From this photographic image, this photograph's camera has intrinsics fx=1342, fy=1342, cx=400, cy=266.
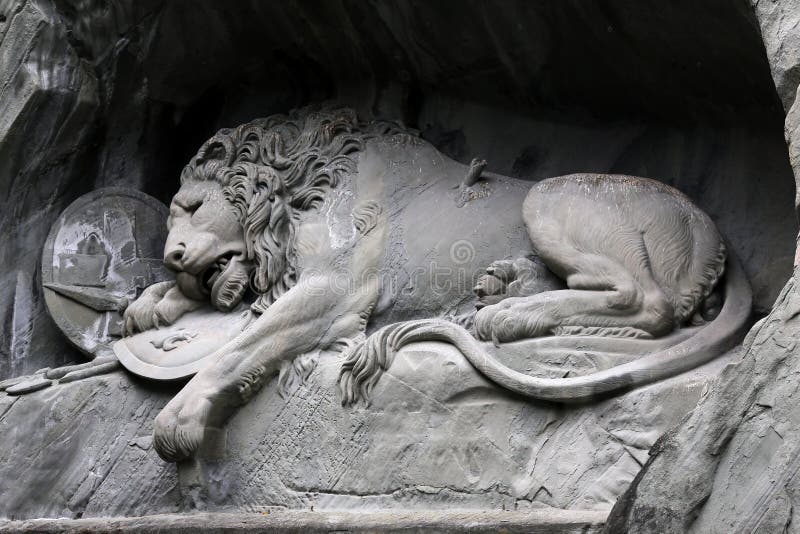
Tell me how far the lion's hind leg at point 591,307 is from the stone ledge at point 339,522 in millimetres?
649

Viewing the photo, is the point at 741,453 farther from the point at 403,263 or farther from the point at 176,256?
the point at 176,256

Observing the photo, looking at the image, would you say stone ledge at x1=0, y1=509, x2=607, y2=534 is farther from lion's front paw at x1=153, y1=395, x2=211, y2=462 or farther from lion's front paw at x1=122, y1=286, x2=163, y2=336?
lion's front paw at x1=122, y1=286, x2=163, y2=336

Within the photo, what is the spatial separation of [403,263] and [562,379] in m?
0.89

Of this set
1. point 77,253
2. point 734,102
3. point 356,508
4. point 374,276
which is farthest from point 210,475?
point 734,102

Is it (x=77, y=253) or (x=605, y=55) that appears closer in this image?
(x=605, y=55)

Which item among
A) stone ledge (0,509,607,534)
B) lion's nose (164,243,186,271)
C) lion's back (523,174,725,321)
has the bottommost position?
stone ledge (0,509,607,534)

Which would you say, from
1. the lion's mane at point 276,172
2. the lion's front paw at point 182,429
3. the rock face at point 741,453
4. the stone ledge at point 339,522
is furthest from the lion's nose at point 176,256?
the rock face at point 741,453

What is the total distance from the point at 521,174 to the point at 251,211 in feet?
Answer: 3.46

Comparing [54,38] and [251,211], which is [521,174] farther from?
[54,38]

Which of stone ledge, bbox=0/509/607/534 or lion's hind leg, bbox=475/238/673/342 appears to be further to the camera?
lion's hind leg, bbox=475/238/673/342

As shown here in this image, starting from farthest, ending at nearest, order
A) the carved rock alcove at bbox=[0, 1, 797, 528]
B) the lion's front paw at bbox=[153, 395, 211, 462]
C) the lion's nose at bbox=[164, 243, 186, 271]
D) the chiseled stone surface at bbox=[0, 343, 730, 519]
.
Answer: the lion's nose at bbox=[164, 243, 186, 271] < the lion's front paw at bbox=[153, 395, 211, 462] < the carved rock alcove at bbox=[0, 1, 797, 528] < the chiseled stone surface at bbox=[0, 343, 730, 519]

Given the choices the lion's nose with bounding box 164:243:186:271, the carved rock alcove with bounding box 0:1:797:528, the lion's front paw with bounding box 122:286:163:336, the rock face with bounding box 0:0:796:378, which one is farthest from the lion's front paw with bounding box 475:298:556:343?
the lion's front paw with bounding box 122:286:163:336

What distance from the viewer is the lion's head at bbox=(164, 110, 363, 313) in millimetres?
5121

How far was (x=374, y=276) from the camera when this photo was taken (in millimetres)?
4879
